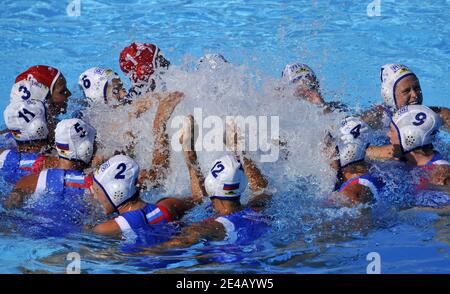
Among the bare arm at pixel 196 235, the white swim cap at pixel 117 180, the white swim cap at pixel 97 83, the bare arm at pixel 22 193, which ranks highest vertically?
the white swim cap at pixel 97 83

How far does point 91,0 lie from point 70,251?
23.2ft

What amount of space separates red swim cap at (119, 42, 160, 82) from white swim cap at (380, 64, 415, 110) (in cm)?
251

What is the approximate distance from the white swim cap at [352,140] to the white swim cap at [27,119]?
9.25 feet

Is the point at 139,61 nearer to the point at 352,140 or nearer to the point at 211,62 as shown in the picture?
the point at 211,62

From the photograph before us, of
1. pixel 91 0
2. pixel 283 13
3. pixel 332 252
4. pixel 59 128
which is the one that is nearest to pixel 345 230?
pixel 332 252

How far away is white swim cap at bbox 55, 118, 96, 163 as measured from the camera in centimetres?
623

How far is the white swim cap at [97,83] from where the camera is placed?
7.65 m

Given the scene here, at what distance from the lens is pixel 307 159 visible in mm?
6840

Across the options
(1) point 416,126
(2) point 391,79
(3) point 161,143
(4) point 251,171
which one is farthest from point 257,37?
(4) point 251,171

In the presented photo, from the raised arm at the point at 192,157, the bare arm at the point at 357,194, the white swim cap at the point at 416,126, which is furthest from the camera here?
the white swim cap at the point at 416,126

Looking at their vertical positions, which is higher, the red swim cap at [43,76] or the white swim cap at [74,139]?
the red swim cap at [43,76]

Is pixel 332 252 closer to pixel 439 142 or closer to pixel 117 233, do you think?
pixel 117 233

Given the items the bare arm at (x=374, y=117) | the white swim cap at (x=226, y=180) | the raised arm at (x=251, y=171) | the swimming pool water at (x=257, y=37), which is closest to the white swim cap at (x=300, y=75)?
the swimming pool water at (x=257, y=37)

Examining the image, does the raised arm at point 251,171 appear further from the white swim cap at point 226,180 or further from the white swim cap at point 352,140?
the white swim cap at point 352,140
